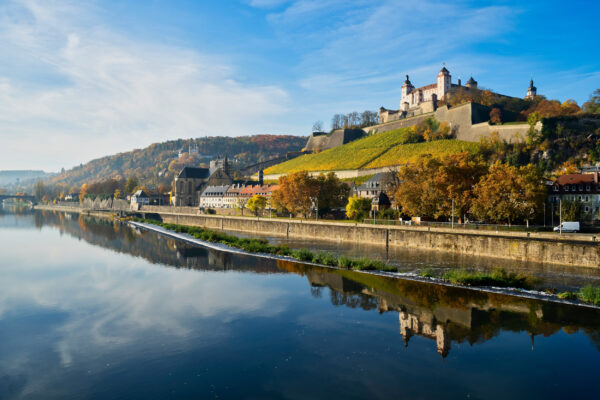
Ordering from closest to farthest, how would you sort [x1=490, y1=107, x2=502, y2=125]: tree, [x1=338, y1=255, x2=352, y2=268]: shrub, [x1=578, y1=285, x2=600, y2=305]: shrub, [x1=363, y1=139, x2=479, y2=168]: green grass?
[x1=578, y1=285, x2=600, y2=305]: shrub < [x1=338, y1=255, x2=352, y2=268]: shrub < [x1=363, y1=139, x2=479, y2=168]: green grass < [x1=490, y1=107, x2=502, y2=125]: tree

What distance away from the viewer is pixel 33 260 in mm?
37938

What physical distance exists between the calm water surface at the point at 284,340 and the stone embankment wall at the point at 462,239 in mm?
11250

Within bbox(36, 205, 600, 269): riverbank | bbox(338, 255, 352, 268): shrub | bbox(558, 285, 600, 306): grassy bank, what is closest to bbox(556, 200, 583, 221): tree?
bbox(36, 205, 600, 269): riverbank

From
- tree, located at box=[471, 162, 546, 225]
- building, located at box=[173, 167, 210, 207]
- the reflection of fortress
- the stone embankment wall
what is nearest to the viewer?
the reflection of fortress

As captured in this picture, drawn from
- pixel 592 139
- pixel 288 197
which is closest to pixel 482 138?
pixel 592 139

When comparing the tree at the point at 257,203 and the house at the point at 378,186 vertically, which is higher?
the house at the point at 378,186

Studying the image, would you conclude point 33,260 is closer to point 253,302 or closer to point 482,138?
point 253,302

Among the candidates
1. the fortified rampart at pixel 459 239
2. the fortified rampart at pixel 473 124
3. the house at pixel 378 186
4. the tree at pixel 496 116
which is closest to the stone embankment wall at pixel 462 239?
the fortified rampart at pixel 459 239

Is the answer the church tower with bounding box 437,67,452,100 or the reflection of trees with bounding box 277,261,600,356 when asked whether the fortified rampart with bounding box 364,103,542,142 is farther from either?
the reflection of trees with bounding box 277,261,600,356

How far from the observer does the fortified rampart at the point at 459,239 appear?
102ft

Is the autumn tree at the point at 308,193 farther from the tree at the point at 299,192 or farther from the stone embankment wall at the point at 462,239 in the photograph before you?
the stone embankment wall at the point at 462,239

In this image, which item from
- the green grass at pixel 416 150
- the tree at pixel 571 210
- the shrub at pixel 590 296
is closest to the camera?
the shrub at pixel 590 296

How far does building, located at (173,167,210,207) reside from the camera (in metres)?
115

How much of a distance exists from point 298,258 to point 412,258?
9786mm
